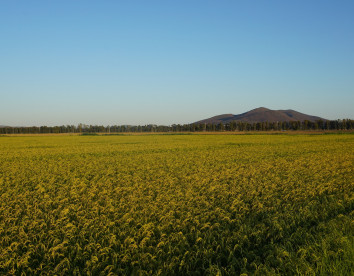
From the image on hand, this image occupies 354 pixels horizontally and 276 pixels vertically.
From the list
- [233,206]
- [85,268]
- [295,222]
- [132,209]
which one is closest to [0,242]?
[85,268]

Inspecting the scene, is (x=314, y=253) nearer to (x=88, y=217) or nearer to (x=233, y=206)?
(x=233, y=206)

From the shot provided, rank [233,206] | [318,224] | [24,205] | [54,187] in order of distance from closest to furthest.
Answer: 1. [318,224]
2. [233,206]
3. [24,205]
4. [54,187]

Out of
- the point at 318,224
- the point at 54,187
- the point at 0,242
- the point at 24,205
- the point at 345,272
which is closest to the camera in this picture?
the point at 345,272

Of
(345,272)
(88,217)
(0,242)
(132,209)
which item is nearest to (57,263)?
(0,242)

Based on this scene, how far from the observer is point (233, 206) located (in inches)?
318

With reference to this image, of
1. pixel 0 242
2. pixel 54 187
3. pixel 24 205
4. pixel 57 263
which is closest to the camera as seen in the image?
pixel 57 263

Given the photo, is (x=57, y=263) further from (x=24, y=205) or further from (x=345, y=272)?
(x=345, y=272)

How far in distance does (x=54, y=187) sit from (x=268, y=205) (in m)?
9.10

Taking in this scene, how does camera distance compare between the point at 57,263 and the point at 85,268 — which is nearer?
the point at 85,268

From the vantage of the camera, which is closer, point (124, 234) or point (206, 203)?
point (124, 234)

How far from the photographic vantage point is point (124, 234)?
6113mm

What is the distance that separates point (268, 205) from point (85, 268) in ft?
19.7

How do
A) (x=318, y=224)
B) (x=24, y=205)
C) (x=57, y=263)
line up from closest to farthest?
(x=57, y=263)
(x=318, y=224)
(x=24, y=205)

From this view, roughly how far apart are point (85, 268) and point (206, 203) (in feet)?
15.2
